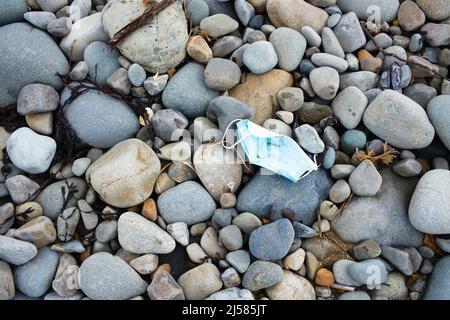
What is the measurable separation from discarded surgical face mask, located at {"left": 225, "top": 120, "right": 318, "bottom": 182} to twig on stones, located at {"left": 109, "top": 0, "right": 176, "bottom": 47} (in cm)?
89

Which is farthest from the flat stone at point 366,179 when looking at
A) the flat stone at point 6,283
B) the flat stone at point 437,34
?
the flat stone at point 6,283

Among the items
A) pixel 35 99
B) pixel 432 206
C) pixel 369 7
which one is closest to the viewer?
pixel 432 206

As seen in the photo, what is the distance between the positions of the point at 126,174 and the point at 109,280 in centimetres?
62

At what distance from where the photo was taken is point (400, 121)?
2.92 meters

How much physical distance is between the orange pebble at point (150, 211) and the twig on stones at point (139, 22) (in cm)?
107

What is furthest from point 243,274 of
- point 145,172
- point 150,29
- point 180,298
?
point 150,29

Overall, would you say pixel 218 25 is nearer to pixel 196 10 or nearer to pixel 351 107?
pixel 196 10

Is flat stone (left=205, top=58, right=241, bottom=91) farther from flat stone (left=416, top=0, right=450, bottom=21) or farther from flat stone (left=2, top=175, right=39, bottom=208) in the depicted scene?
flat stone (left=416, top=0, right=450, bottom=21)

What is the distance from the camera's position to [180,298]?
266 cm


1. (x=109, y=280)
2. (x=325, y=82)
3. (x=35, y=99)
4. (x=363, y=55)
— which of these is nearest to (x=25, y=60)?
(x=35, y=99)

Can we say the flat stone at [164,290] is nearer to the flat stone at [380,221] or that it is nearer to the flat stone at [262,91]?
the flat stone at [380,221]

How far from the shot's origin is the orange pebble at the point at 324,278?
9.12ft

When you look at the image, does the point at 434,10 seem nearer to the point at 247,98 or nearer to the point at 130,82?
the point at 247,98

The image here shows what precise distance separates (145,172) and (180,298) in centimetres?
77
